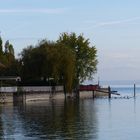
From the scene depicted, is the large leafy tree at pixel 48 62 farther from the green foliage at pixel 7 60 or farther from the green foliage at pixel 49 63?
the green foliage at pixel 7 60

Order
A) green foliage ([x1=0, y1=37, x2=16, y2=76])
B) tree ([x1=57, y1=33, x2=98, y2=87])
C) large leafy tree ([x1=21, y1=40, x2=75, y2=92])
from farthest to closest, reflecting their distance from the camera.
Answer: tree ([x1=57, y1=33, x2=98, y2=87])
green foliage ([x1=0, y1=37, x2=16, y2=76])
large leafy tree ([x1=21, y1=40, x2=75, y2=92])

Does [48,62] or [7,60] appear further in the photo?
[7,60]

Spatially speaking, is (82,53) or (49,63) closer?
(49,63)

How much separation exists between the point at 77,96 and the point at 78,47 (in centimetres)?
1119

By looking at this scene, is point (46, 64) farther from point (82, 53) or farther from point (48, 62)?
point (82, 53)

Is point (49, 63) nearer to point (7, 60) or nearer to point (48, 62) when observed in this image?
point (48, 62)

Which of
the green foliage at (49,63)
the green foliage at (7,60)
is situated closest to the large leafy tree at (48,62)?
the green foliage at (49,63)

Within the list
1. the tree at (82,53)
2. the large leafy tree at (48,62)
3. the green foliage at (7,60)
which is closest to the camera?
the large leafy tree at (48,62)

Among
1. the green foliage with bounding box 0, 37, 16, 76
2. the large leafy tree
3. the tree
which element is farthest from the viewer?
the tree

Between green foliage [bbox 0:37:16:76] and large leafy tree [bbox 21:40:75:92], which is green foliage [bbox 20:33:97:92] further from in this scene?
green foliage [bbox 0:37:16:76]

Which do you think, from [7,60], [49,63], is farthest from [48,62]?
[7,60]

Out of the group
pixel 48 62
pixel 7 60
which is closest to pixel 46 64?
pixel 48 62

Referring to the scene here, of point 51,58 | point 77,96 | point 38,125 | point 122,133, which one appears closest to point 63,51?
point 51,58

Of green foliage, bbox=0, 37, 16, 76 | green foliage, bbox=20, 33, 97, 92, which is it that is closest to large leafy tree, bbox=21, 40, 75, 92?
green foliage, bbox=20, 33, 97, 92
